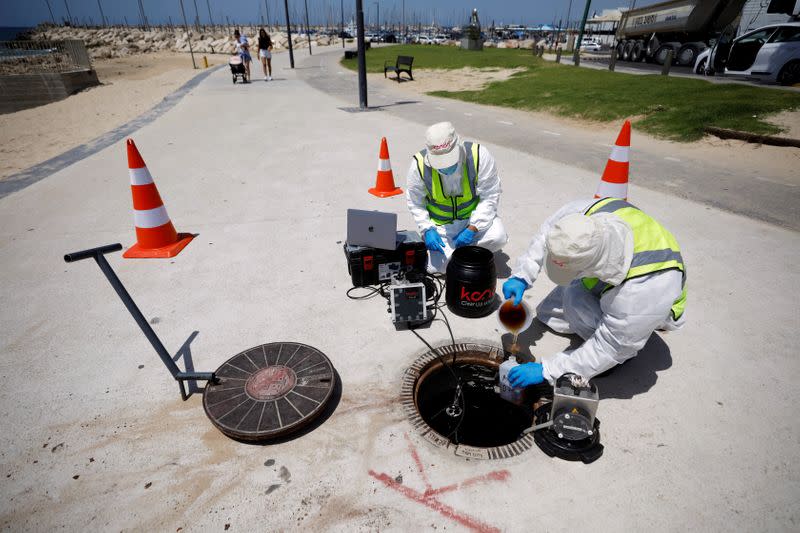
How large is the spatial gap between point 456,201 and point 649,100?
9004 mm

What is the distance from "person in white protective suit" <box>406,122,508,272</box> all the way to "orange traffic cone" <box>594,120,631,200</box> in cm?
102

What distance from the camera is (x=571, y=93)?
11.4 meters

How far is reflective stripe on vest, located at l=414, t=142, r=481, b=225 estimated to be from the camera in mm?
3408

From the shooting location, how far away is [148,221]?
375cm

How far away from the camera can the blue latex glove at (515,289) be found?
2.49m

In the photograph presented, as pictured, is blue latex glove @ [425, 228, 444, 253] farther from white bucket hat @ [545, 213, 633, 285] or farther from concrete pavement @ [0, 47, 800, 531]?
white bucket hat @ [545, 213, 633, 285]

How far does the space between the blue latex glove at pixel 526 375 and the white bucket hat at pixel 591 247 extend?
0.54 meters

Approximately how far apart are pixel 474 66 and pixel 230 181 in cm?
1847

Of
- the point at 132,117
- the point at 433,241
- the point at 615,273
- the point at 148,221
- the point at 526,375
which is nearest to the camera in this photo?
the point at 615,273

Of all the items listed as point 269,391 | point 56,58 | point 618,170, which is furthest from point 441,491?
point 56,58

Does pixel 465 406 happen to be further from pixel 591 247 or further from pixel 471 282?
pixel 591 247

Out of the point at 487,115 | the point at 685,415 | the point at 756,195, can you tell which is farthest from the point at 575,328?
the point at 487,115

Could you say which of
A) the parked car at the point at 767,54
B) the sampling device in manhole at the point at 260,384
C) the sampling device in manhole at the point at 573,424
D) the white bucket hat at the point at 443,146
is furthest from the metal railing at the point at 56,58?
the parked car at the point at 767,54

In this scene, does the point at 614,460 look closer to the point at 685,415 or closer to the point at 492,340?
the point at 685,415
